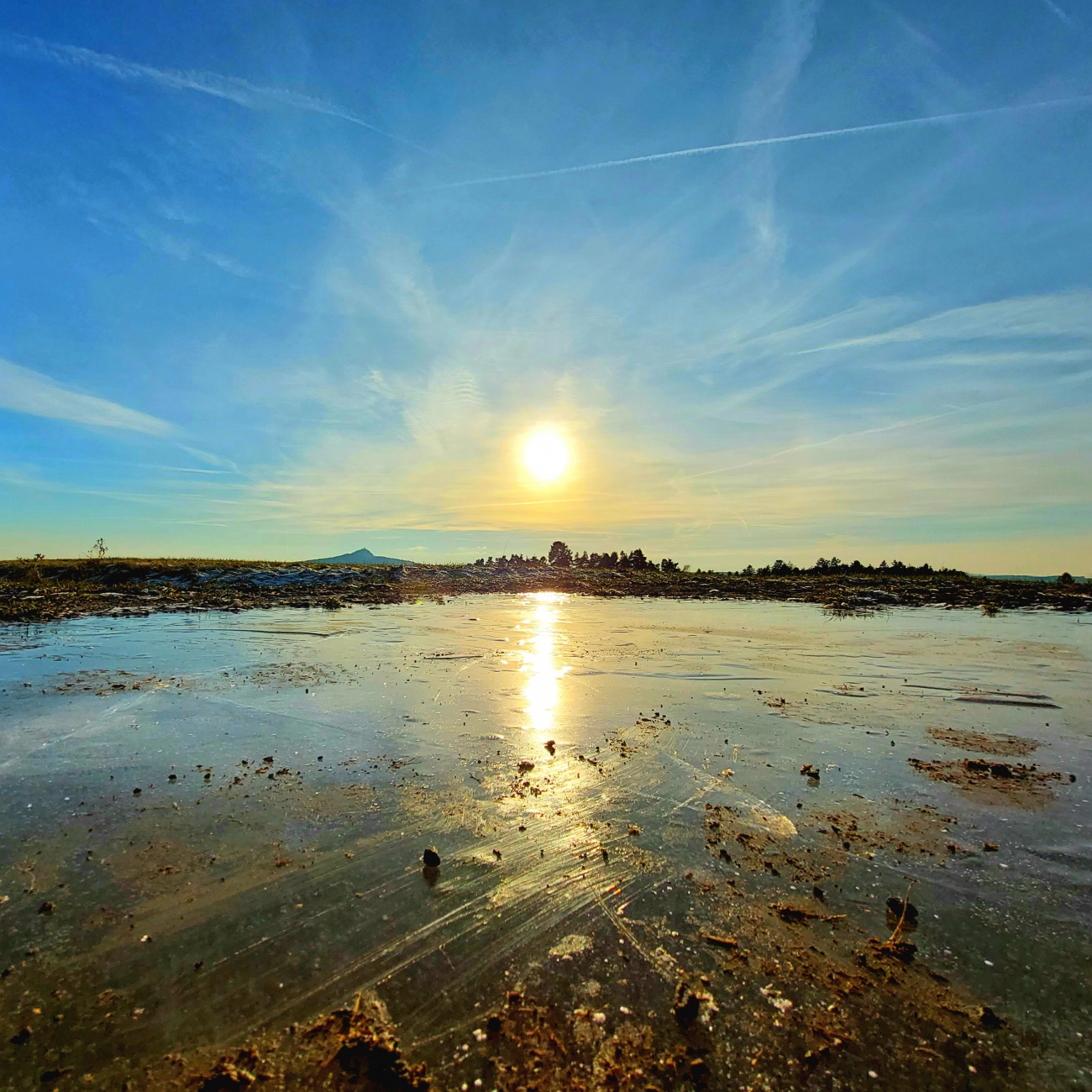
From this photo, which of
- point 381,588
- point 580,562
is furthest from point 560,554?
point 381,588

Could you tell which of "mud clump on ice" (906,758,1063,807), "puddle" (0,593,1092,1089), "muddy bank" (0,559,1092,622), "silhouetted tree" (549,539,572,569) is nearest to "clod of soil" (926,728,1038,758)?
"puddle" (0,593,1092,1089)

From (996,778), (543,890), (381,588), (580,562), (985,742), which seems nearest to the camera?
(543,890)

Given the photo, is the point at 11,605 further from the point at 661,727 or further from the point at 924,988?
the point at 924,988

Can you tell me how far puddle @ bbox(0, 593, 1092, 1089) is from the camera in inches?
115

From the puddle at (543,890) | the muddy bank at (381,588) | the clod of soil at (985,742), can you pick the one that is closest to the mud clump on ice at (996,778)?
the puddle at (543,890)

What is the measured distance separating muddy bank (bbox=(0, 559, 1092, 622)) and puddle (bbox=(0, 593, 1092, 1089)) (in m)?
18.0

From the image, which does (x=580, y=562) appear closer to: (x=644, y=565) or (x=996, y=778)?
(x=644, y=565)

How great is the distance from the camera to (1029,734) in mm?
7910

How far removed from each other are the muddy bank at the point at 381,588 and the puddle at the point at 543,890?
59.1 ft

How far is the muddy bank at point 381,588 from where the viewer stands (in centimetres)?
2637

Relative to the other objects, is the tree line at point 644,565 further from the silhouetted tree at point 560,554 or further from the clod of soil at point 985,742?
the clod of soil at point 985,742

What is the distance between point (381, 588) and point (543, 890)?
115 ft

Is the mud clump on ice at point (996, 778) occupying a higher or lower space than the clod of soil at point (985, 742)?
lower

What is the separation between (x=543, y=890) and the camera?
4258 millimetres
